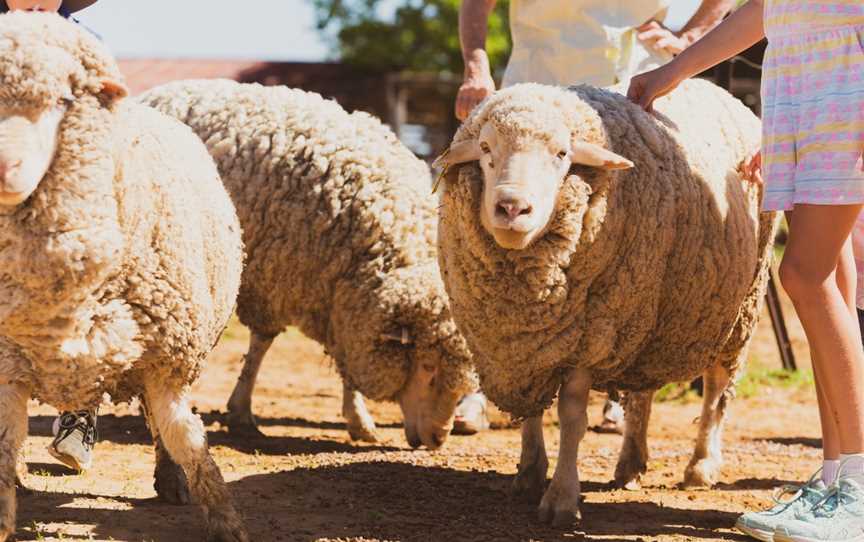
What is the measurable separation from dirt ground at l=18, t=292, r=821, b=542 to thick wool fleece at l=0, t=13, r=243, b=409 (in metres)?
0.63

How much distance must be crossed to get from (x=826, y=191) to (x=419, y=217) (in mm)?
2624

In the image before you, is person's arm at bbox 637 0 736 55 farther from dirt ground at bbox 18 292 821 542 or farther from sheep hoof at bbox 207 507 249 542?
sheep hoof at bbox 207 507 249 542

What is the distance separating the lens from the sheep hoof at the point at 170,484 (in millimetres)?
4441

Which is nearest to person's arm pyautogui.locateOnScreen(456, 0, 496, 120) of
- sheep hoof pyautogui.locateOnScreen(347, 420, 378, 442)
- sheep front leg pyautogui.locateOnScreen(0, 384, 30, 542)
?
sheep hoof pyautogui.locateOnScreen(347, 420, 378, 442)

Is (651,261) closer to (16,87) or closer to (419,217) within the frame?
(419,217)

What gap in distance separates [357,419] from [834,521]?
310cm

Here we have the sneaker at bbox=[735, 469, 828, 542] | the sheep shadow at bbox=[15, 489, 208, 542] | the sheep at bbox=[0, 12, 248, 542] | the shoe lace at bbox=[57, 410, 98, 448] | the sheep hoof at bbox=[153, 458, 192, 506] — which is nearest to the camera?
the sheep at bbox=[0, 12, 248, 542]

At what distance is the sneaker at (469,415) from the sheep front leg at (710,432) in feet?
5.02

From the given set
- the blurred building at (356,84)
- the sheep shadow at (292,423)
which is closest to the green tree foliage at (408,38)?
the blurred building at (356,84)

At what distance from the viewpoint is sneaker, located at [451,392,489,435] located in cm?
656

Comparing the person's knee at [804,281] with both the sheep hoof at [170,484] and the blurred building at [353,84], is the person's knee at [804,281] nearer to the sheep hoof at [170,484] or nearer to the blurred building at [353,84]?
the sheep hoof at [170,484]

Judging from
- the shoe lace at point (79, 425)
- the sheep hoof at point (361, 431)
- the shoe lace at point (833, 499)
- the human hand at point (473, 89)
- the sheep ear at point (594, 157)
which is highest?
the human hand at point (473, 89)

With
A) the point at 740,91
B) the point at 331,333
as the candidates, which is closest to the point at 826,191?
the point at 331,333

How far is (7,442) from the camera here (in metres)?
3.51
